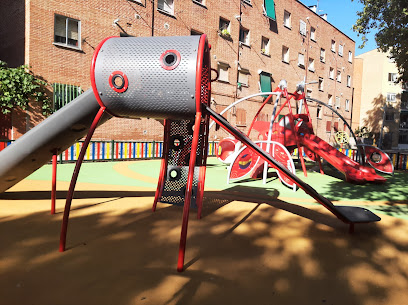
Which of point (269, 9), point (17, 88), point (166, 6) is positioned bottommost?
point (17, 88)

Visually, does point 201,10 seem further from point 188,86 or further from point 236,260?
point 236,260

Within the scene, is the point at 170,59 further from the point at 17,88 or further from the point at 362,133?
the point at 362,133

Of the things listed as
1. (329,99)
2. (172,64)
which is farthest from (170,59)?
(329,99)

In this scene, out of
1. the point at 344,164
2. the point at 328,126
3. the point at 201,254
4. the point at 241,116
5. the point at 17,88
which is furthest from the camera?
the point at 328,126

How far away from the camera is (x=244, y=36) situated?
21234mm

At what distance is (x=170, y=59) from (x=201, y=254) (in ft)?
7.62

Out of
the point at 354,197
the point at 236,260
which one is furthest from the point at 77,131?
the point at 354,197

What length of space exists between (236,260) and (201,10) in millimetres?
18256

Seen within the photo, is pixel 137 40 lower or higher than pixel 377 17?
lower

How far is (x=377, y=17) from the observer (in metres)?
12.8

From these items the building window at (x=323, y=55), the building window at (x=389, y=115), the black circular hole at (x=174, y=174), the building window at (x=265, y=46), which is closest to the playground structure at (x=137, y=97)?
the black circular hole at (x=174, y=174)

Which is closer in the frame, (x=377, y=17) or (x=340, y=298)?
(x=340, y=298)

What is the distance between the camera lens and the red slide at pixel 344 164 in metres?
8.52

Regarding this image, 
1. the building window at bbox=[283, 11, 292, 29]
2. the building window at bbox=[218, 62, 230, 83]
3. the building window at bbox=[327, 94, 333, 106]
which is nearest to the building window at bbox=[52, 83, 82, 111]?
the building window at bbox=[218, 62, 230, 83]
